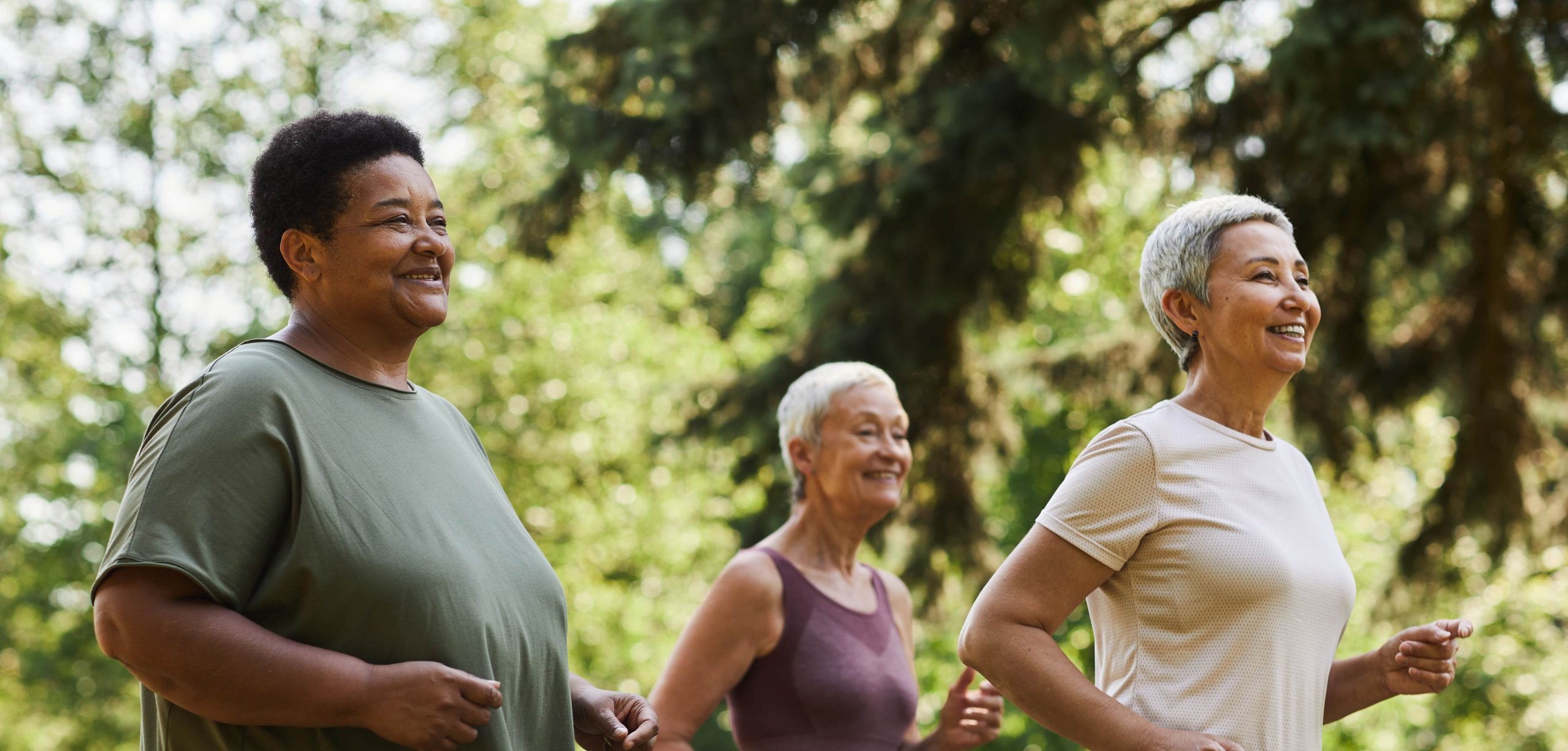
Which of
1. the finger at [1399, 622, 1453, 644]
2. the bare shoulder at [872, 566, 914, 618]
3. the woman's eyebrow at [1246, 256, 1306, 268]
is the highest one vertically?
the woman's eyebrow at [1246, 256, 1306, 268]

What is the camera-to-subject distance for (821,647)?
3201mm

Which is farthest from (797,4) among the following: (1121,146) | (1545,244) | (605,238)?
(605,238)

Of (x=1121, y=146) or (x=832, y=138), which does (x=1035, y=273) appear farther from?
(x=832, y=138)

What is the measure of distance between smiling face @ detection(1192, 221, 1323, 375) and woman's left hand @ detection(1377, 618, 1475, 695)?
498 mm

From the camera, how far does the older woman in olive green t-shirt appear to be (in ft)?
5.54

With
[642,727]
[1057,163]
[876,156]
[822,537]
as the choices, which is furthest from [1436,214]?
[642,727]

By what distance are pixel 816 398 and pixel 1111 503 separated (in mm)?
1457

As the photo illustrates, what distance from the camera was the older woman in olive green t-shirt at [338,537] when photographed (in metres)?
1.69

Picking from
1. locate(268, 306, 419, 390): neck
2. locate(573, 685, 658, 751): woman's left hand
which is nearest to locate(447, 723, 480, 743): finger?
locate(573, 685, 658, 751): woman's left hand

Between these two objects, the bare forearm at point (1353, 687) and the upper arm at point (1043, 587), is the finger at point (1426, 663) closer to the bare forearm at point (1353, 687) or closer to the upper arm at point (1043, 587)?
the bare forearm at point (1353, 687)

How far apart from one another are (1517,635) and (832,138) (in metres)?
8.82

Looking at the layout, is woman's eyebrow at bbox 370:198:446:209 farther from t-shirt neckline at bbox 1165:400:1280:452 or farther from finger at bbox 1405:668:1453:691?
finger at bbox 1405:668:1453:691

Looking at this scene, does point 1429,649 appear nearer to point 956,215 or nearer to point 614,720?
point 614,720

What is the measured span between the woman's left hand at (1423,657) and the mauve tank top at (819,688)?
1189 millimetres
